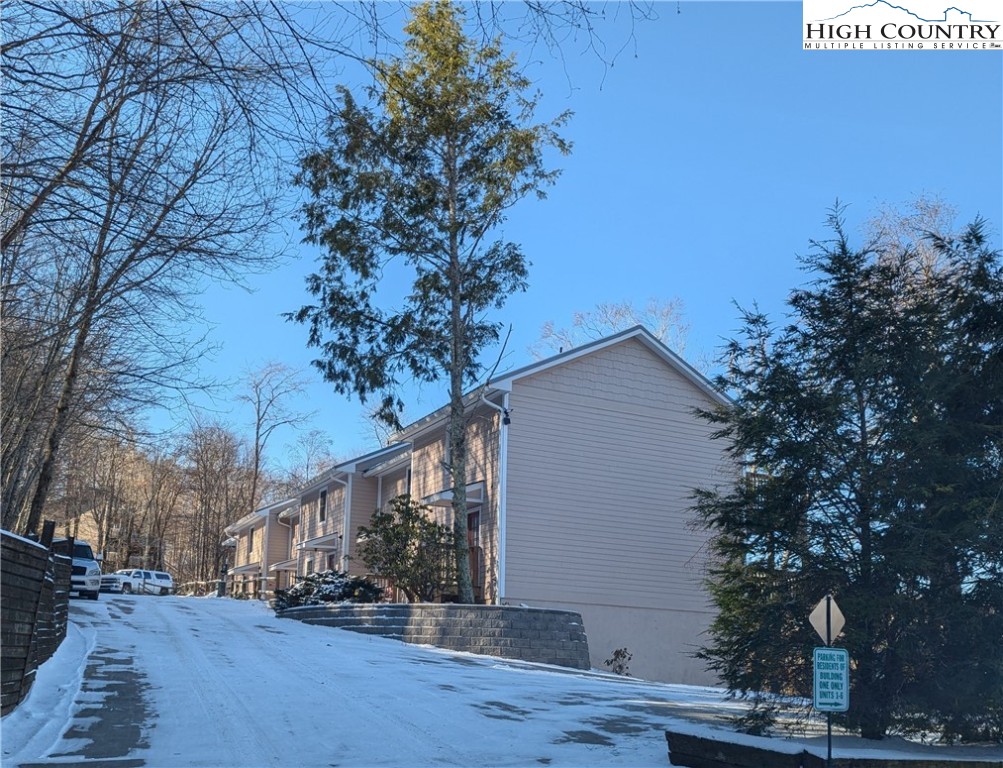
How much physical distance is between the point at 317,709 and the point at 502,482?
12.7m

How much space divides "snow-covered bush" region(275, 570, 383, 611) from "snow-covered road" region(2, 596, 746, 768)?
8110mm

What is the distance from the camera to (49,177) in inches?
309

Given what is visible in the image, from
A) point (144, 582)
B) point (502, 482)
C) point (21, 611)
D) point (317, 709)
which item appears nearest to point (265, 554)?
point (144, 582)

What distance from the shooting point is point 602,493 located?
82.4 feet

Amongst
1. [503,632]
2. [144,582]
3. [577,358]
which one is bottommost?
[503,632]

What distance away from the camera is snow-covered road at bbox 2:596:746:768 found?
920 centimetres

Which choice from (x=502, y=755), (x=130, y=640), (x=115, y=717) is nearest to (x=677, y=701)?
(x=502, y=755)

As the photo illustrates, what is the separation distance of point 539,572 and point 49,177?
17.9 metres

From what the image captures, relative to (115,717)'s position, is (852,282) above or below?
above

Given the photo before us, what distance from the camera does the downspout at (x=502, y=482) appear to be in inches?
929

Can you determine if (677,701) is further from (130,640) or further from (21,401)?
(21,401)

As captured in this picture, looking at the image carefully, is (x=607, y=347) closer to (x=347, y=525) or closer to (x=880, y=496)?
(x=347, y=525)

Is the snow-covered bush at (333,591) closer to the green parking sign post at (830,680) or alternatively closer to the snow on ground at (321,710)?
the snow on ground at (321,710)

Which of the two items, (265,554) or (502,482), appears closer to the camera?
(502,482)
